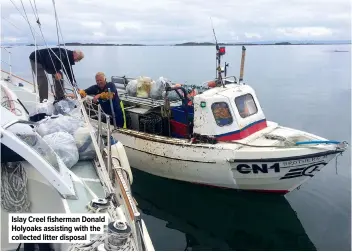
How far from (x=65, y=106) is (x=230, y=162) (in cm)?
386

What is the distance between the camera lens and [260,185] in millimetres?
8586

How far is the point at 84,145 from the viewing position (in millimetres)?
5684

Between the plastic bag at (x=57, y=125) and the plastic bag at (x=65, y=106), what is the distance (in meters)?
1.37

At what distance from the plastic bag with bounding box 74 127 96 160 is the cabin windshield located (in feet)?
4.51

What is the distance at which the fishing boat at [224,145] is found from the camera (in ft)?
26.2

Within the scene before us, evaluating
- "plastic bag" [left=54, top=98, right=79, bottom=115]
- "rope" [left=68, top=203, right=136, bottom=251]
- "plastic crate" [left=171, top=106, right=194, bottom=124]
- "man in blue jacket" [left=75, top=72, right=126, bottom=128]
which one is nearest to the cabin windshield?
"rope" [left=68, top=203, right=136, bottom=251]

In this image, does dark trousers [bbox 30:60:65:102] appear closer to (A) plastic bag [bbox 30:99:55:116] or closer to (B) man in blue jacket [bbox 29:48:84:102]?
(B) man in blue jacket [bbox 29:48:84:102]

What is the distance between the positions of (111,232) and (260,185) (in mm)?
5754

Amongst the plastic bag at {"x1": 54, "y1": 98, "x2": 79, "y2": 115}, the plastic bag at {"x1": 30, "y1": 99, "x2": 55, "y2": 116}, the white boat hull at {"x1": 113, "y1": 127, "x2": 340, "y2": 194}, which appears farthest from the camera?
the white boat hull at {"x1": 113, "y1": 127, "x2": 340, "y2": 194}

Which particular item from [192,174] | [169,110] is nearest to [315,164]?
[192,174]

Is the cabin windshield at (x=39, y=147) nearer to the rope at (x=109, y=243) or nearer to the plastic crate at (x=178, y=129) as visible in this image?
the rope at (x=109, y=243)

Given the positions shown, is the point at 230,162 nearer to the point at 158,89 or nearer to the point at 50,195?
the point at 158,89

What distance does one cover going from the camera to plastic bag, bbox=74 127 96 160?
18.5 ft

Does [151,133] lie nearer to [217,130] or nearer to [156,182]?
[156,182]
